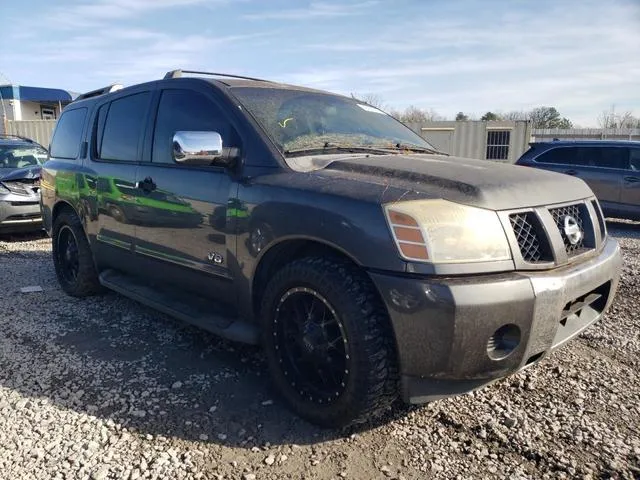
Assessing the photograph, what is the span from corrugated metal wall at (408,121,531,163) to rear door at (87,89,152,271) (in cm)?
1892

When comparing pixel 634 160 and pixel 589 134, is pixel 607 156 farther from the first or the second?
pixel 589 134

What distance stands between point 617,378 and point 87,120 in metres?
4.71

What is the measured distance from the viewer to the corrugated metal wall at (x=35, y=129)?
882 inches

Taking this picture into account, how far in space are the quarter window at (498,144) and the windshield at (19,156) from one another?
18.1 meters

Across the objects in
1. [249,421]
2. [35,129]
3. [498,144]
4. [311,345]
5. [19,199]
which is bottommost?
[249,421]

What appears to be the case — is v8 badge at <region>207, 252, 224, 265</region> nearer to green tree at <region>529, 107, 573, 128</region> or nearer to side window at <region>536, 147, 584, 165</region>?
side window at <region>536, 147, 584, 165</region>

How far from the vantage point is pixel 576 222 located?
2.73m

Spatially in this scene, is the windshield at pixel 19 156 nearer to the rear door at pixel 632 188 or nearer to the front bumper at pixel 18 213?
the front bumper at pixel 18 213

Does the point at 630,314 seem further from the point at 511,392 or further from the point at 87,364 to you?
the point at 87,364

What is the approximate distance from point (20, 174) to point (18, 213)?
71 centimetres

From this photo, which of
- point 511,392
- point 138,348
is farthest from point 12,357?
point 511,392

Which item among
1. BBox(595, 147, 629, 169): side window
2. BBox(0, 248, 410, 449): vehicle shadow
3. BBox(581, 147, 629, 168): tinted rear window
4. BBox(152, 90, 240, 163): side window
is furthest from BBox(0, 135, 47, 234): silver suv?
BBox(595, 147, 629, 169): side window

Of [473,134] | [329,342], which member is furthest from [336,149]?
[473,134]

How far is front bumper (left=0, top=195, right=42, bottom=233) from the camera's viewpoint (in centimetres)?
765
